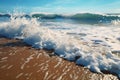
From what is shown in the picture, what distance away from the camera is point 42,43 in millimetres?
9125

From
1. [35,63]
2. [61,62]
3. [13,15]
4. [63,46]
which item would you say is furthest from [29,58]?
[13,15]

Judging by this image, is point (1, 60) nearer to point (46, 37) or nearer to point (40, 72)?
point (40, 72)

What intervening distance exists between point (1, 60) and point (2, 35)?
504cm

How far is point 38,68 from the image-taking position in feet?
20.0

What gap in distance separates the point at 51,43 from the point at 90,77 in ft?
11.7

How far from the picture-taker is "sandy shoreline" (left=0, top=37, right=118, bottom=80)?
5.51m

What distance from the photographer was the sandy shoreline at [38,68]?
18.1 feet

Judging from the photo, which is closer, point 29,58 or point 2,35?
point 29,58

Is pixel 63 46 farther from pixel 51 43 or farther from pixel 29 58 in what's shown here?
pixel 29 58

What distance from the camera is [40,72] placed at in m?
5.78

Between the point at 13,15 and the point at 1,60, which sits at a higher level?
the point at 13,15

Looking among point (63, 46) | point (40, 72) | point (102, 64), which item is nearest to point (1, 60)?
point (40, 72)

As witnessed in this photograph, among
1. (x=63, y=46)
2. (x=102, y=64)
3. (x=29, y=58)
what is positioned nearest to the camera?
(x=102, y=64)

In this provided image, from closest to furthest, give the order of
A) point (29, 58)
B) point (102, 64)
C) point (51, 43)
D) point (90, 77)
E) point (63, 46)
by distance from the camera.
→ point (90, 77) < point (102, 64) < point (29, 58) < point (63, 46) < point (51, 43)
